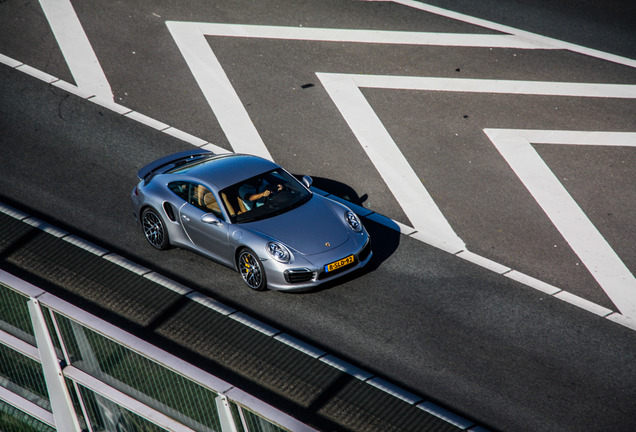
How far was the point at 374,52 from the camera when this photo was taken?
1675 cm

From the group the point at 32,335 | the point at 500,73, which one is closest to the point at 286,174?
the point at 32,335

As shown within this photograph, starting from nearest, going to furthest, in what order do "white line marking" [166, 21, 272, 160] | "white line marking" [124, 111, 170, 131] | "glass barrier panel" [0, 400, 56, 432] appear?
"glass barrier panel" [0, 400, 56, 432], "white line marking" [166, 21, 272, 160], "white line marking" [124, 111, 170, 131]

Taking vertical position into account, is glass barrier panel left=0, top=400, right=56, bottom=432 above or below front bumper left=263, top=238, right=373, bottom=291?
above

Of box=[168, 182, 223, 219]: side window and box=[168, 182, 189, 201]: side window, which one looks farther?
box=[168, 182, 189, 201]: side window

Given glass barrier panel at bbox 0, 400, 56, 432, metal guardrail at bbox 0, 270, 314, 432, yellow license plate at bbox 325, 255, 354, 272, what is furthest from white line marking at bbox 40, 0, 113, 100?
metal guardrail at bbox 0, 270, 314, 432

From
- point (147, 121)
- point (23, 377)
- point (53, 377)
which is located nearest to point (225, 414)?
point (53, 377)

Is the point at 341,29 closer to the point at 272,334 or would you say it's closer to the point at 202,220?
the point at 202,220

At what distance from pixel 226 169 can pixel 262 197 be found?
766 millimetres

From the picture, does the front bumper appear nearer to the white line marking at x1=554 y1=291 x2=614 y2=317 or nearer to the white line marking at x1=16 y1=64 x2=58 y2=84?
the white line marking at x1=554 y1=291 x2=614 y2=317

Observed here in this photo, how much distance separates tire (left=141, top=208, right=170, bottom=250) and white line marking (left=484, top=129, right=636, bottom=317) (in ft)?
20.5

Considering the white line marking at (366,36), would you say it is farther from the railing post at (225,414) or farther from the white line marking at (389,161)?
the railing post at (225,414)

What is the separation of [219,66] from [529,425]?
1056 cm

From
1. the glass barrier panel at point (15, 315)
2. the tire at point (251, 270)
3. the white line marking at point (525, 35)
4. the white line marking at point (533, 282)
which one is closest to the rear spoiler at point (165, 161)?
the tire at point (251, 270)

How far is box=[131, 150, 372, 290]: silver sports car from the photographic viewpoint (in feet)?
33.7
